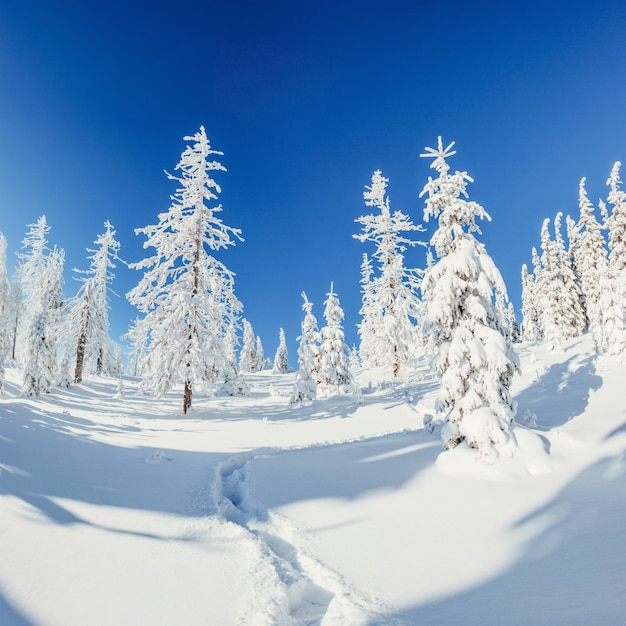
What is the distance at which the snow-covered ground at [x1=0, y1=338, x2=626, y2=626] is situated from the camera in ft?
13.4

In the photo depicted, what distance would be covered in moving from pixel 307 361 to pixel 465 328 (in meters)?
16.5

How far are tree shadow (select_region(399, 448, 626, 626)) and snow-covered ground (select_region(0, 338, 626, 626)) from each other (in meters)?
0.03

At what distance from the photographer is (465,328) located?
35.7 ft

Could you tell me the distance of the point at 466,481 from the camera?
28.4 ft

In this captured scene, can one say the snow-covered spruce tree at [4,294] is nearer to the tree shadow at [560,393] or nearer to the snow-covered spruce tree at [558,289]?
the tree shadow at [560,393]

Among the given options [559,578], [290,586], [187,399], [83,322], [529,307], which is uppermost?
[529,307]

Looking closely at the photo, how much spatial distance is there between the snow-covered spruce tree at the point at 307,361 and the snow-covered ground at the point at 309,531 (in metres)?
11.7

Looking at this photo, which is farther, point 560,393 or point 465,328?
point 560,393

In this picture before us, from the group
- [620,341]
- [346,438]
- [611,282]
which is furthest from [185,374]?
[611,282]

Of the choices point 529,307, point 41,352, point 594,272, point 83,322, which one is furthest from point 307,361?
point 529,307

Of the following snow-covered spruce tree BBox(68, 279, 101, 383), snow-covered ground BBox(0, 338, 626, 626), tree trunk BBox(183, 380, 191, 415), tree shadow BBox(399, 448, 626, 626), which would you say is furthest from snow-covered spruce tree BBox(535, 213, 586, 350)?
snow-covered spruce tree BBox(68, 279, 101, 383)

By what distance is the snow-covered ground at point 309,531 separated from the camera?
409 cm

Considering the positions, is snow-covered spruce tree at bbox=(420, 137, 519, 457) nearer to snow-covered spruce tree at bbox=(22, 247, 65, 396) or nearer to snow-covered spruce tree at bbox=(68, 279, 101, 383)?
snow-covered spruce tree at bbox=(22, 247, 65, 396)

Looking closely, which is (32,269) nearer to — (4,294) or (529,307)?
(4,294)
